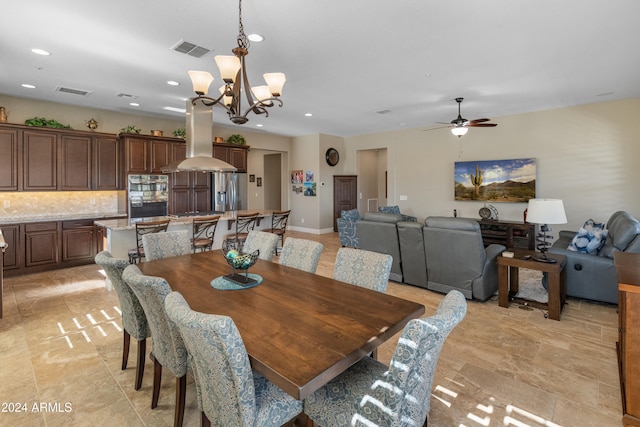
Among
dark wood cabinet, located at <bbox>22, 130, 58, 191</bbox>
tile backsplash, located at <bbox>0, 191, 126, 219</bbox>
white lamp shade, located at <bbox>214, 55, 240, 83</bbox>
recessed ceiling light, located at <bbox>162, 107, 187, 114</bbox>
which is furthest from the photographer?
recessed ceiling light, located at <bbox>162, 107, 187, 114</bbox>

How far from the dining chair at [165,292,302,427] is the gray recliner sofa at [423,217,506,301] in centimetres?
291

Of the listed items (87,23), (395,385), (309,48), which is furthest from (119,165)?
(395,385)

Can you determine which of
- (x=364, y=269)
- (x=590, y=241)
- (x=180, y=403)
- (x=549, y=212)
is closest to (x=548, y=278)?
(x=549, y=212)

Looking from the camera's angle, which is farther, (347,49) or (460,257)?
(460,257)

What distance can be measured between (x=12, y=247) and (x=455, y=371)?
6.39 metres

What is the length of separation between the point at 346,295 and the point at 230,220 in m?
3.83

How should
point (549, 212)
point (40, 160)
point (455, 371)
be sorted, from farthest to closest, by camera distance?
point (40, 160)
point (549, 212)
point (455, 371)

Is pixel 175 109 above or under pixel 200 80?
above

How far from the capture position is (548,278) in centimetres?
335

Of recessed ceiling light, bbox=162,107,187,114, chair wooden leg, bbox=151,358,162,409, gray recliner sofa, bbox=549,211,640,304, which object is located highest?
recessed ceiling light, bbox=162,107,187,114

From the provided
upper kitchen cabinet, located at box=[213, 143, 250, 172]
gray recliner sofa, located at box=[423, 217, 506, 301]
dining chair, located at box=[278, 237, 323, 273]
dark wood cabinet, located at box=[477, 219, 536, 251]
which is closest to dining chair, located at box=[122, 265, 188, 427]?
dining chair, located at box=[278, 237, 323, 273]

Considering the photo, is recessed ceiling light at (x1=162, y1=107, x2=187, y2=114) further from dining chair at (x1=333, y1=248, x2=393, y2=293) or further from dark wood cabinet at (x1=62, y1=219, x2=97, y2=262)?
dining chair at (x1=333, y1=248, x2=393, y2=293)

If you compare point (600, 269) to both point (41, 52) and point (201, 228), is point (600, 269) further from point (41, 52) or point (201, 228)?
point (41, 52)

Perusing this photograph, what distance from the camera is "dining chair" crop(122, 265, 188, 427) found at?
1.64 m
